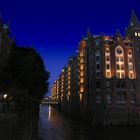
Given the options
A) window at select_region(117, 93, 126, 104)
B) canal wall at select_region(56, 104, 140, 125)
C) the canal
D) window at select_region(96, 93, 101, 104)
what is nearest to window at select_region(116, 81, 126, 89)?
window at select_region(117, 93, 126, 104)

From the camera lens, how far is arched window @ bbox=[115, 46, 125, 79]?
99000 millimetres

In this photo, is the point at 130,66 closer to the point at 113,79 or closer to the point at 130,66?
the point at 130,66

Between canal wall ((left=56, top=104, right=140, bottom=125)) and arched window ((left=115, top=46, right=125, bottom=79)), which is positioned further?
arched window ((left=115, top=46, right=125, bottom=79))

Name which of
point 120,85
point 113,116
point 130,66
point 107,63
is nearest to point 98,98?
point 113,116

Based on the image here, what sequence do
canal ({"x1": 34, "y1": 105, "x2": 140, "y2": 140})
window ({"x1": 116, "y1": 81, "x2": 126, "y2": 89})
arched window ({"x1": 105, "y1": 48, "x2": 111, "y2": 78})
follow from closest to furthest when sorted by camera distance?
canal ({"x1": 34, "y1": 105, "x2": 140, "y2": 140}) < window ({"x1": 116, "y1": 81, "x2": 126, "y2": 89}) < arched window ({"x1": 105, "y1": 48, "x2": 111, "y2": 78})

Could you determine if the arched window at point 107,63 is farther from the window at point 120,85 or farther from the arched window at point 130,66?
the arched window at point 130,66

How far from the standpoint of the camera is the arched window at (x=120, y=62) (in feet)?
325

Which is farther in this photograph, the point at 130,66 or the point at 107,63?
the point at 130,66

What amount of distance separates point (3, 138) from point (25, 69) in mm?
31602

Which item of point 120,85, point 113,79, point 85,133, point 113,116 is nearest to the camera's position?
point 85,133

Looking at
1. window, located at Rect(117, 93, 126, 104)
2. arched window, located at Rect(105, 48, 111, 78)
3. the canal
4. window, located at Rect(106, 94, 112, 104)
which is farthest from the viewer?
arched window, located at Rect(105, 48, 111, 78)

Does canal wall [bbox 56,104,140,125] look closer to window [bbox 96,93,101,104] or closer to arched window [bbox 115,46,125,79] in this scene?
window [bbox 96,93,101,104]

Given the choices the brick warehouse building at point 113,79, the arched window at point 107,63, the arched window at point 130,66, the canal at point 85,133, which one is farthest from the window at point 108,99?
the canal at point 85,133

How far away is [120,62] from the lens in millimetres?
100750
